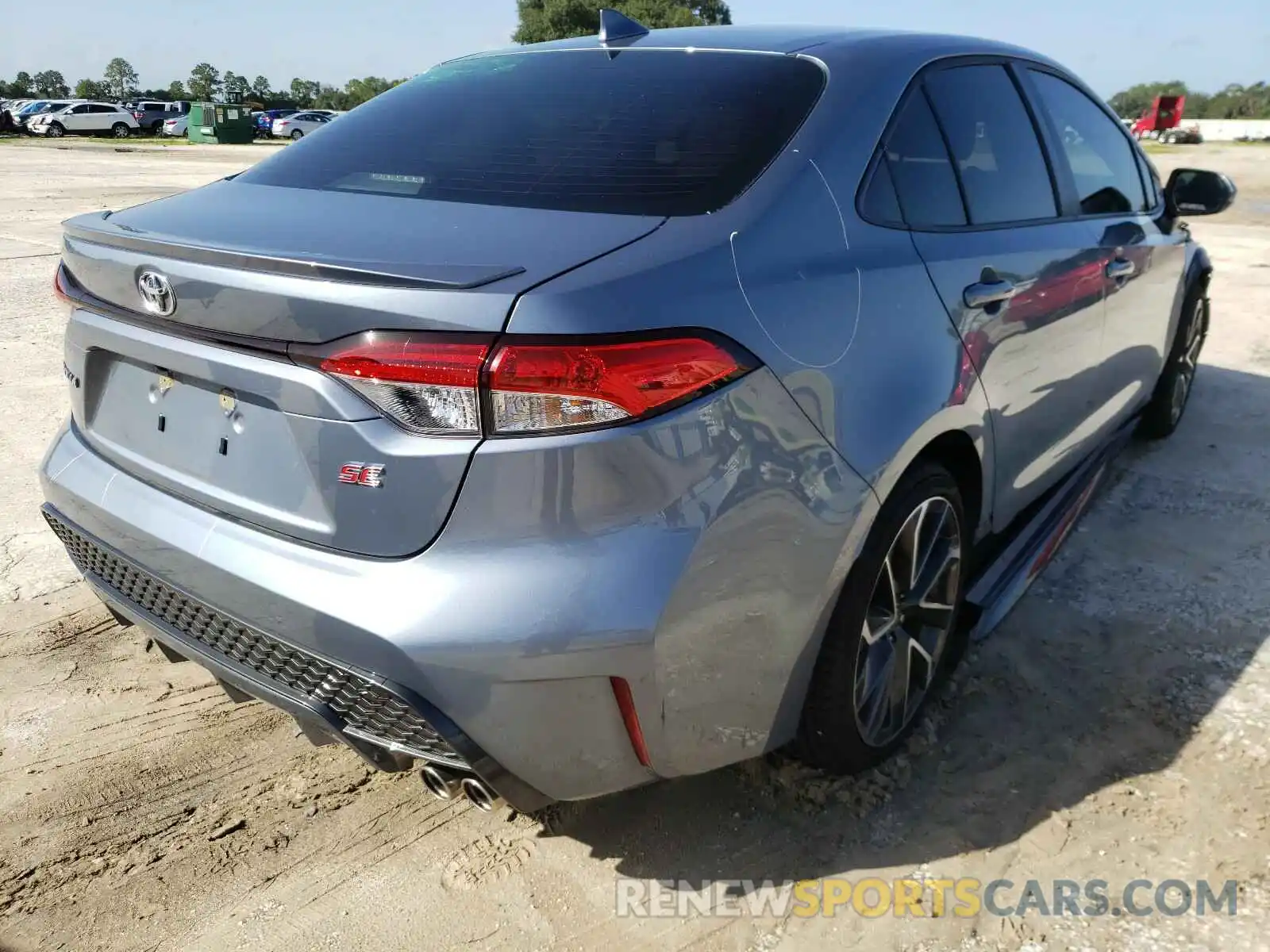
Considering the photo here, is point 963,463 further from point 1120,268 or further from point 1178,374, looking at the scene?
point 1178,374

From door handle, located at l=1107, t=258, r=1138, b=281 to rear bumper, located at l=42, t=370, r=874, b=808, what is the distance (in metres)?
1.85

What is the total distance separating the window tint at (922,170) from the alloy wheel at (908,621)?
681 millimetres

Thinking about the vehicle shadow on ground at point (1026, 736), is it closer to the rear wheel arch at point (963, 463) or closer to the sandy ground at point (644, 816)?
the sandy ground at point (644, 816)

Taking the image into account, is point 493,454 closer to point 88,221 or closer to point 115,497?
point 115,497

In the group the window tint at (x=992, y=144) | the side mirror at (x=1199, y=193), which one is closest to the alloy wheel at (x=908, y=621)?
the window tint at (x=992, y=144)

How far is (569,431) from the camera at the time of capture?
5.22ft

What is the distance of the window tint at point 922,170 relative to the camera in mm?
2318

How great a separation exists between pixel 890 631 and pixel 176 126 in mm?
55179

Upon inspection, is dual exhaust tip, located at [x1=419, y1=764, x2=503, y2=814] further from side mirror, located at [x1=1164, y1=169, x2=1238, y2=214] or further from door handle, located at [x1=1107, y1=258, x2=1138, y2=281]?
side mirror, located at [x1=1164, y1=169, x2=1238, y2=214]

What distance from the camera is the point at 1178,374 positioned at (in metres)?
→ 4.67

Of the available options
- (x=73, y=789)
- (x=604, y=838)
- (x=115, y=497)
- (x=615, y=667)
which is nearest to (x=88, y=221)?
(x=115, y=497)

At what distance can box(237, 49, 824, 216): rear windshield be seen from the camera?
2014 mm

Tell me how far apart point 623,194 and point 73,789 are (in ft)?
6.23

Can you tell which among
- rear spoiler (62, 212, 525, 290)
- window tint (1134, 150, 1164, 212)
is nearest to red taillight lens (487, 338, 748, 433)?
rear spoiler (62, 212, 525, 290)
